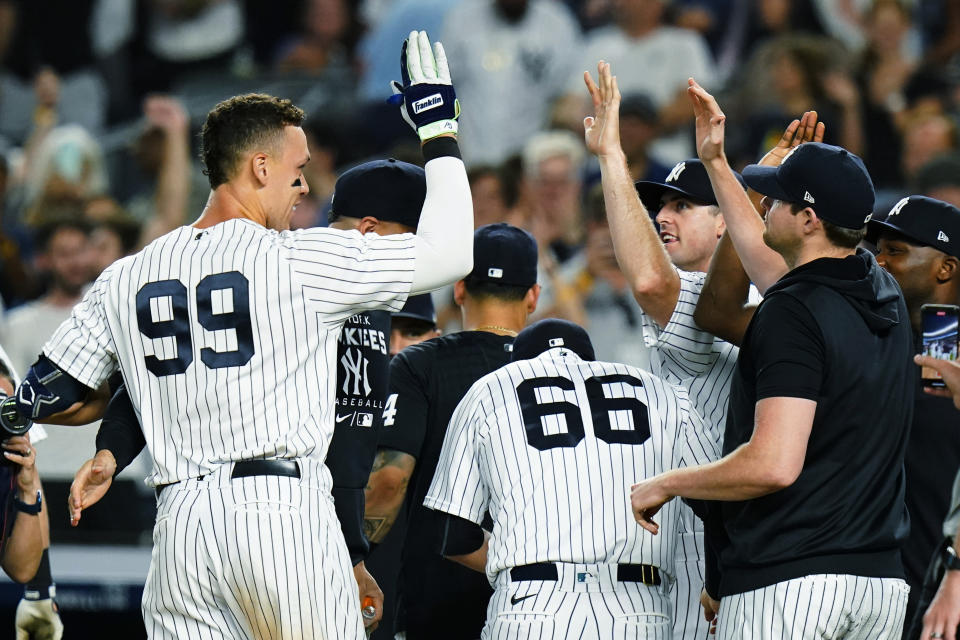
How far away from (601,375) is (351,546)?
0.83 meters

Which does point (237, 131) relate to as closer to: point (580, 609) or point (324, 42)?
point (580, 609)

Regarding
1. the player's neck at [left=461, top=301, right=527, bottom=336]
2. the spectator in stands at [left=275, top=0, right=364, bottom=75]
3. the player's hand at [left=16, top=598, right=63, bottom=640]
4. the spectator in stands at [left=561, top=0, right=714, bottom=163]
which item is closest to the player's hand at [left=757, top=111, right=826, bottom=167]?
the player's neck at [left=461, top=301, right=527, bottom=336]

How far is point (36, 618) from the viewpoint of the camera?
4203 mm

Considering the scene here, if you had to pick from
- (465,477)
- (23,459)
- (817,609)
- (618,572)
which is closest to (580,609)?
(618,572)

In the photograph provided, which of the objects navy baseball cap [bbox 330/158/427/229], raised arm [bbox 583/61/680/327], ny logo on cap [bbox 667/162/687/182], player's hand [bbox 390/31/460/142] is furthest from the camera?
ny logo on cap [bbox 667/162/687/182]

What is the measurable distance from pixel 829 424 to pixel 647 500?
471 millimetres

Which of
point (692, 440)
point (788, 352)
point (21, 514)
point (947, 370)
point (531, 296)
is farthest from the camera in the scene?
point (531, 296)

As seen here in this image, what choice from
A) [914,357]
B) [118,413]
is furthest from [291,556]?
[914,357]

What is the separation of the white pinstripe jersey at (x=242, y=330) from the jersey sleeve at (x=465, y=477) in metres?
0.44

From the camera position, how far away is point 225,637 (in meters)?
3.08

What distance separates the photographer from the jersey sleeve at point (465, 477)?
3494mm

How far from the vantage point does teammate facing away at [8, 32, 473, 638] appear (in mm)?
3039

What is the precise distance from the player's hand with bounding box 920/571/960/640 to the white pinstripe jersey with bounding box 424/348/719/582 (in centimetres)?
71

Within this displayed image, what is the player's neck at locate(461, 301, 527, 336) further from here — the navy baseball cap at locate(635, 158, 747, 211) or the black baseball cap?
the black baseball cap
